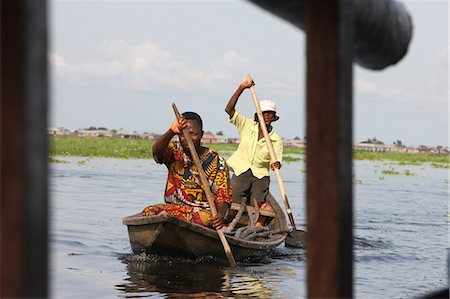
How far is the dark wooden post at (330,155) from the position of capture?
1794 millimetres

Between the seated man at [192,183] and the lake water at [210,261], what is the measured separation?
602 mm

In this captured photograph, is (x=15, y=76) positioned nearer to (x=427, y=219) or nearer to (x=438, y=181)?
(x=427, y=219)

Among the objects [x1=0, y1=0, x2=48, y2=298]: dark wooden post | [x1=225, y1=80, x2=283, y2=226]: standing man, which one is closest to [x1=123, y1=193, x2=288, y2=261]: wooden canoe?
[x1=225, y1=80, x2=283, y2=226]: standing man

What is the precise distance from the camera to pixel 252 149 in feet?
31.5

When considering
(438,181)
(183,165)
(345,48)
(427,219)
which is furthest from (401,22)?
(438,181)

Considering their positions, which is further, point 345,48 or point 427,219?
point 427,219

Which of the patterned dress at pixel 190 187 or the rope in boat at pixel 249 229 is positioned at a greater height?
the patterned dress at pixel 190 187

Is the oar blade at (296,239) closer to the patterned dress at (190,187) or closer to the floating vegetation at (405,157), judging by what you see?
the patterned dress at (190,187)

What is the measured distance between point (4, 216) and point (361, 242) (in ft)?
34.5

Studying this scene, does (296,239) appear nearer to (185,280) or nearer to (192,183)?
(185,280)

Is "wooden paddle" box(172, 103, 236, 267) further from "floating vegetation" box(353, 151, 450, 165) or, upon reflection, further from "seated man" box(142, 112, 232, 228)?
"floating vegetation" box(353, 151, 450, 165)

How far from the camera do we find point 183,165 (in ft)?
23.7

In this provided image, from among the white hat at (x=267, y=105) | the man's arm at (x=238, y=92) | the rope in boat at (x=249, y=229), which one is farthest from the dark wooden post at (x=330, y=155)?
the white hat at (x=267, y=105)

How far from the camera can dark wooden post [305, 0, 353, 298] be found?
5.89 ft
